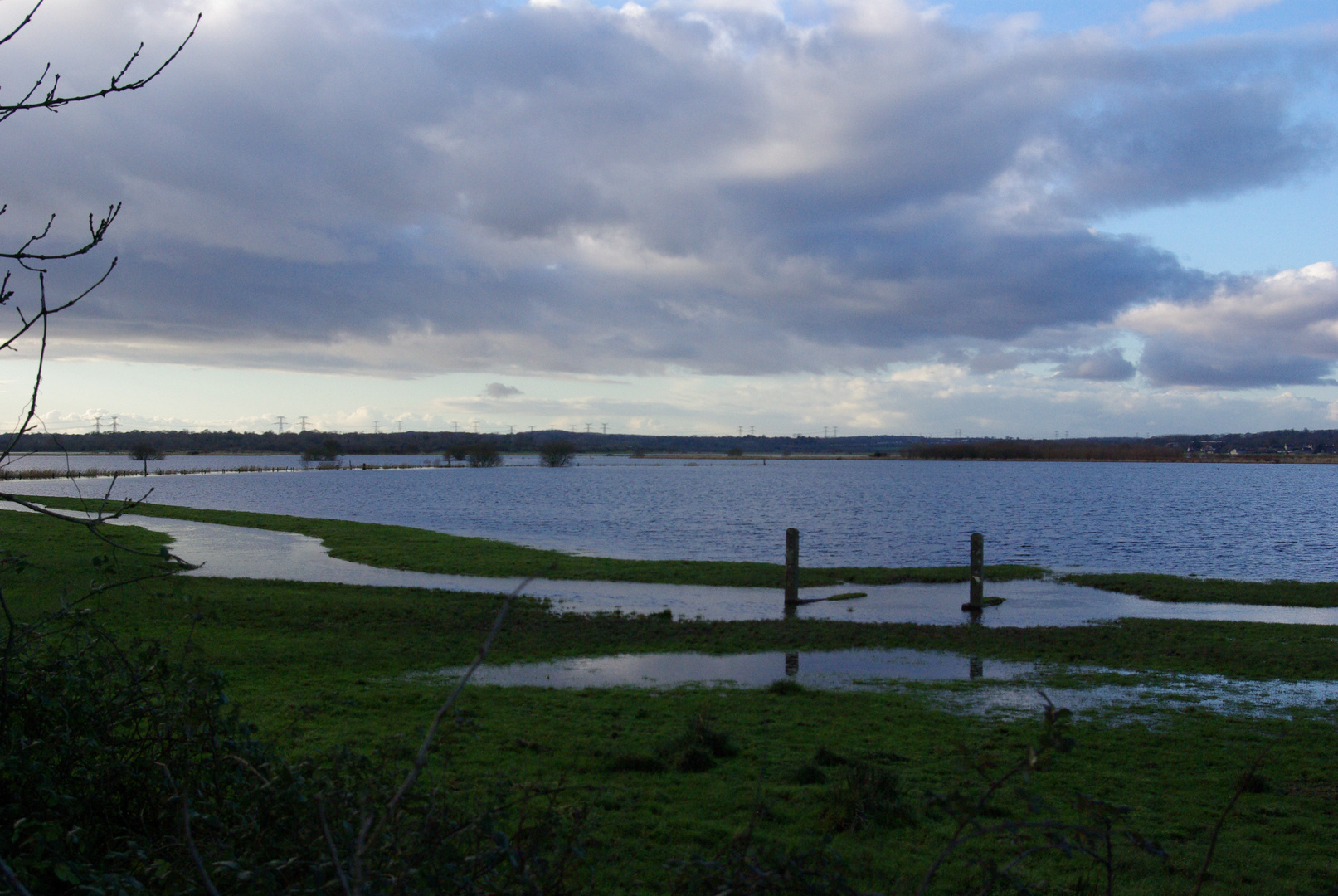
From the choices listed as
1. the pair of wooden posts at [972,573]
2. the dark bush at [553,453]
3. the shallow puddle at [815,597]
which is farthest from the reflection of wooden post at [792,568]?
the dark bush at [553,453]

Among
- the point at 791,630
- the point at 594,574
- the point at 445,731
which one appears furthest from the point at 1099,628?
the point at 445,731

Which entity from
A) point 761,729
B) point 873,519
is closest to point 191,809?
point 761,729

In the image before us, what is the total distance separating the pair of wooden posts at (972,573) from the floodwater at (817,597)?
371 mm

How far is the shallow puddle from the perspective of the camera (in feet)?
74.9

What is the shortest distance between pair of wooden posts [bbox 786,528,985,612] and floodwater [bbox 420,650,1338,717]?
6.32m

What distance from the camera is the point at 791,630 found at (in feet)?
64.0

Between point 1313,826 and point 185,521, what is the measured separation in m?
53.3

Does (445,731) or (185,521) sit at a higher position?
(445,731)

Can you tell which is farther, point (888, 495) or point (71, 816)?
point (888, 495)

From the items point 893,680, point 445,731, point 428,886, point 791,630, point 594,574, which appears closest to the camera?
point 428,886

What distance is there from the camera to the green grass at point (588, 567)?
29156mm

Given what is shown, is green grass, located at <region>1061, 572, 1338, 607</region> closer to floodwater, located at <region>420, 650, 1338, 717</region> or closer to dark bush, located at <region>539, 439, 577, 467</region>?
floodwater, located at <region>420, 650, 1338, 717</region>

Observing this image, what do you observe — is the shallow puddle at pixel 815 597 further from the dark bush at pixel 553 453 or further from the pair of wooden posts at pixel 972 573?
the dark bush at pixel 553 453

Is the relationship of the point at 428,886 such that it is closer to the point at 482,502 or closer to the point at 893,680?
the point at 893,680
